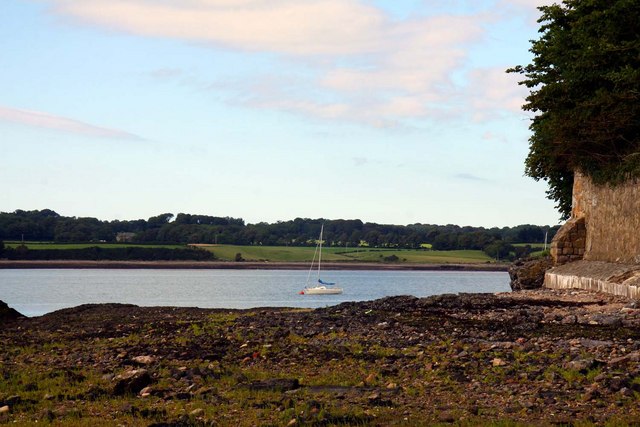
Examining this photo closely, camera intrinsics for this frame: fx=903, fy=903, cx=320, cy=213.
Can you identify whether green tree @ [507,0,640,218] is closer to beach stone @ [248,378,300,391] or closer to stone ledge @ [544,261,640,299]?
stone ledge @ [544,261,640,299]

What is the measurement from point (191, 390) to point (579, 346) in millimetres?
7824

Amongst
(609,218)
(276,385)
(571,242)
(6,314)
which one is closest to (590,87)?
(609,218)

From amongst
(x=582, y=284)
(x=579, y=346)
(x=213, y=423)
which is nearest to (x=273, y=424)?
(x=213, y=423)

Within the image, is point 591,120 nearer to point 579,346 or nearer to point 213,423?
point 579,346

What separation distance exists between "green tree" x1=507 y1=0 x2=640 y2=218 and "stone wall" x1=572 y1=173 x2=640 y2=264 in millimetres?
694

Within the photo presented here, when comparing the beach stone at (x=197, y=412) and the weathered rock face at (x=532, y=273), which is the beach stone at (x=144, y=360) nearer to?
the beach stone at (x=197, y=412)

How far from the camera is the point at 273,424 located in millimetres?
11914

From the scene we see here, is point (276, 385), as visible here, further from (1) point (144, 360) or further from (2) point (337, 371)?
(1) point (144, 360)

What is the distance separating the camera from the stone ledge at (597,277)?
106ft

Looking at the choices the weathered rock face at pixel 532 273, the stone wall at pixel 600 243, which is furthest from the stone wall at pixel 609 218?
the weathered rock face at pixel 532 273

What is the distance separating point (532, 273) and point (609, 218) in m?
6.81

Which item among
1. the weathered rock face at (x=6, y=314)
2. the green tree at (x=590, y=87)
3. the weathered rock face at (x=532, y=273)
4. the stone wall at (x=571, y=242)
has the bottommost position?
the weathered rock face at (x=6, y=314)

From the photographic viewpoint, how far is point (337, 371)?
53.8ft

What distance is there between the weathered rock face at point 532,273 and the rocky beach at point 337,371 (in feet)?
68.6
